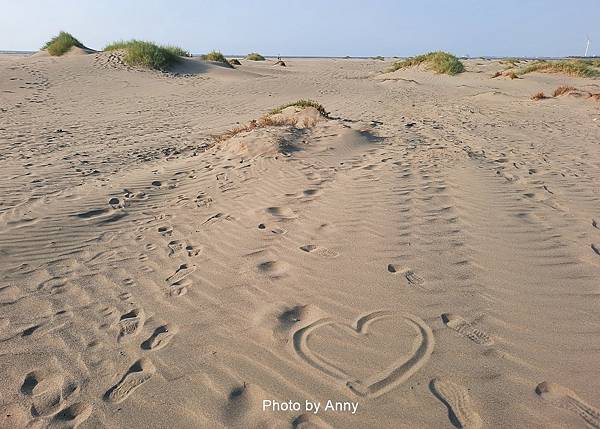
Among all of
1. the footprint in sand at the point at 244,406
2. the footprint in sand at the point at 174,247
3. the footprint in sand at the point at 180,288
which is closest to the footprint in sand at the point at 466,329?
the footprint in sand at the point at 244,406

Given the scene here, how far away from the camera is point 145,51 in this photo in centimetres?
2028

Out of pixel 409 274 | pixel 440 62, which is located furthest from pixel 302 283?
pixel 440 62

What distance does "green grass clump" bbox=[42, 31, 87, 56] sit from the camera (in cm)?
2202

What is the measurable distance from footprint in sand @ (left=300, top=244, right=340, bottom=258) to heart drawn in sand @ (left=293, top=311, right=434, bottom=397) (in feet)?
2.95

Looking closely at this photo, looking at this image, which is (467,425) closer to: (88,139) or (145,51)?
(88,139)

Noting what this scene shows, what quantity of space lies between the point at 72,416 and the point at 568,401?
2529 millimetres

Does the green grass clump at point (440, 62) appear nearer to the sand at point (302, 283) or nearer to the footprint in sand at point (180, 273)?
the sand at point (302, 283)

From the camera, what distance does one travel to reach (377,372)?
95.2 inches

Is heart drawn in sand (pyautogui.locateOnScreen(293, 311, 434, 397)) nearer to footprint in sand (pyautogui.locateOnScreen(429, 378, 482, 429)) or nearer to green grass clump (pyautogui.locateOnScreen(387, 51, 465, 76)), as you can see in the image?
footprint in sand (pyautogui.locateOnScreen(429, 378, 482, 429))

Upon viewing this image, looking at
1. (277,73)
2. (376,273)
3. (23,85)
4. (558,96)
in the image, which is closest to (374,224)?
Answer: (376,273)

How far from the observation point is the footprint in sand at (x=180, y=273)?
3518 millimetres

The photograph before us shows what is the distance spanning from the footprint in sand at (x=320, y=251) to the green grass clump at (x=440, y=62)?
23362 millimetres

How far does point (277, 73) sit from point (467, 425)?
2464cm

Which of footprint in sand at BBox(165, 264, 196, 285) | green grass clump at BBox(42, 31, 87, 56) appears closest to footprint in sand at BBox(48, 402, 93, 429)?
footprint in sand at BBox(165, 264, 196, 285)
